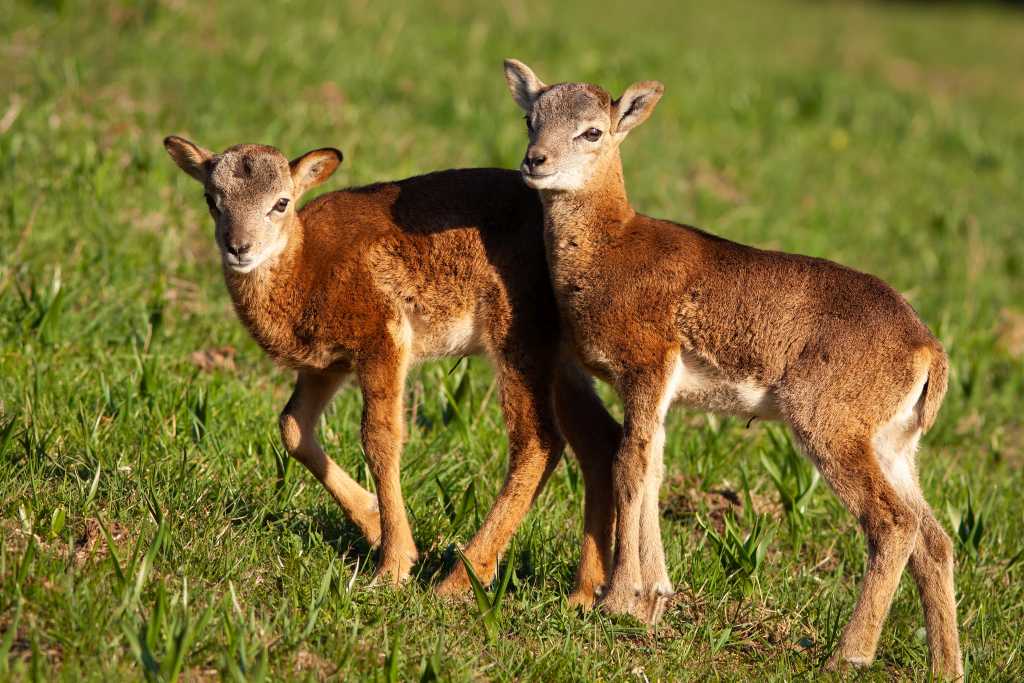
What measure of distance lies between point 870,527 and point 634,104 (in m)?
2.44

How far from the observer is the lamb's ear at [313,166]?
21.2 feet

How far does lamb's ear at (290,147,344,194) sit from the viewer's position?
21.2 feet

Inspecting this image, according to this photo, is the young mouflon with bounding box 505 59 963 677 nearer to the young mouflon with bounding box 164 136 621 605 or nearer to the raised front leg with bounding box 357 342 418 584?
the young mouflon with bounding box 164 136 621 605

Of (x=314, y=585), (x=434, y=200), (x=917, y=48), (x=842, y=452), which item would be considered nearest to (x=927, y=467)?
(x=842, y=452)

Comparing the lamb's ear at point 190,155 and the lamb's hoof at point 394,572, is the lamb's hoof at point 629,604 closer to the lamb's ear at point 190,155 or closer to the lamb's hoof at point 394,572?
the lamb's hoof at point 394,572

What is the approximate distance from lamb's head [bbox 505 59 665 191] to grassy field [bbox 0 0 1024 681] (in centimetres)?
176

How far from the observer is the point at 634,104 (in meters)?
6.61

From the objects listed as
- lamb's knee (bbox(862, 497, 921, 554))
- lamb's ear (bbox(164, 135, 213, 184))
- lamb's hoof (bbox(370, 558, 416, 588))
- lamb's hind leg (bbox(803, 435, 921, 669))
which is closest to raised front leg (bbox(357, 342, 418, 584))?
lamb's hoof (bbox(370, 558, 416, 588))

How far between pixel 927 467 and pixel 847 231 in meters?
4.95

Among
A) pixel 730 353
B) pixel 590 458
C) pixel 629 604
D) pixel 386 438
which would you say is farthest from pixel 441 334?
pixel 629 604

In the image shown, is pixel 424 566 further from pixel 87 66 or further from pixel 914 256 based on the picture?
pixel 914 256

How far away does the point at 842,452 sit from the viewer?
566cm

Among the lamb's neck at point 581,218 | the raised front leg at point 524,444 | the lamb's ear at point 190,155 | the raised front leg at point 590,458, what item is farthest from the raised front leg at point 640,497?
the lamb's ear at point 190,155

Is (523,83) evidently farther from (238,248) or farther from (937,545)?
(937,545)
